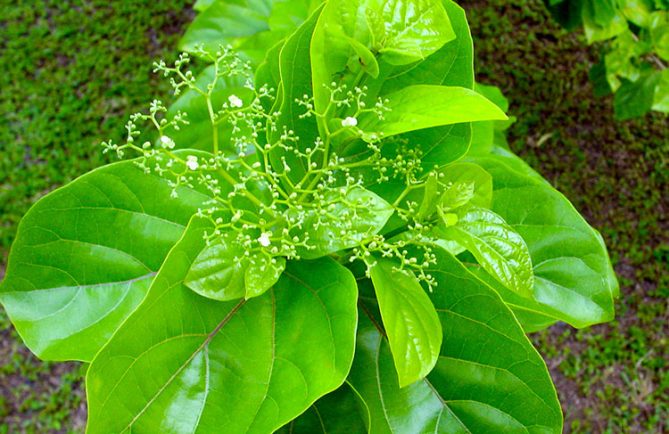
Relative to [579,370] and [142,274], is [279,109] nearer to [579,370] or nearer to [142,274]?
[142,274]

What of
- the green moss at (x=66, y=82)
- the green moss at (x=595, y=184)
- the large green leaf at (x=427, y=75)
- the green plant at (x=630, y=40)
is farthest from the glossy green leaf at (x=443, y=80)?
the green moss at (x=66, y=82)

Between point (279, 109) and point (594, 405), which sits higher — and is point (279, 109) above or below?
above

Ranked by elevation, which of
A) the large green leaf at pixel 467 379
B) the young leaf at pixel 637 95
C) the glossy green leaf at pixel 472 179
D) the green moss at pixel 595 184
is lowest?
the green moss at pixel 595 184

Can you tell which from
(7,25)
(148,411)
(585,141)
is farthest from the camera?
(7,25)

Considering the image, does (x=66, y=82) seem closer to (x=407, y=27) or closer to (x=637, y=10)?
(x=637, y=10)

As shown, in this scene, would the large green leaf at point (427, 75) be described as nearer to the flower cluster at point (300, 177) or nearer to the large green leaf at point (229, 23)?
the flower cluster at point (300, 177)

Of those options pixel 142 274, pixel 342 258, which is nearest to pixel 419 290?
pixel 342 258
